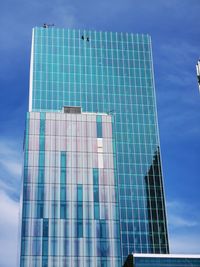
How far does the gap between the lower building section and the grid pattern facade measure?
1752 centimetres

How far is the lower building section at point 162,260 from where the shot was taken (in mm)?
111000

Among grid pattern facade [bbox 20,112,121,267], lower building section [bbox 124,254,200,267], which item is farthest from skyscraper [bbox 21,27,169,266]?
lower building section [bbox 124,254,200,267]

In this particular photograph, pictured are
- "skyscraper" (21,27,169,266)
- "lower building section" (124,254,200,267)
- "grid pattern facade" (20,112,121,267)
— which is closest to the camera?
"lower building section" (124,254,200,267)

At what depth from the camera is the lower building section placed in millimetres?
111000

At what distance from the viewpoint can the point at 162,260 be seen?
111688 mm

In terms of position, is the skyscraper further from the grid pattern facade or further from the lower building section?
the lower building section

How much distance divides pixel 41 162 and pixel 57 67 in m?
44.5

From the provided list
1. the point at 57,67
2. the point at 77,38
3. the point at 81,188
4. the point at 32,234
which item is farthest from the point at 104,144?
the point at 77,38

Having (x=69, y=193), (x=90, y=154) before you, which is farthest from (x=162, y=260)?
(x=90, y=154)

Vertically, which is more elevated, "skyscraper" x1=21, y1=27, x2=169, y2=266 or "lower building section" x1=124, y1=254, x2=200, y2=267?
"skyscraper" x1=21, y1=27, x2=169, y2=266

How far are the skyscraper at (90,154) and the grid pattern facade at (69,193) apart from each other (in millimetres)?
241

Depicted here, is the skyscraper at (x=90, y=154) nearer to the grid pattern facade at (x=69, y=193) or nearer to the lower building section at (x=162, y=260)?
the grid pattern facade at (x=69, y=193)

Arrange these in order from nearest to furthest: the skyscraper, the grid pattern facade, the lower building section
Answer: the lower building section
the grid pattern facade
the skyscraper

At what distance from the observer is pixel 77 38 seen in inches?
7210
